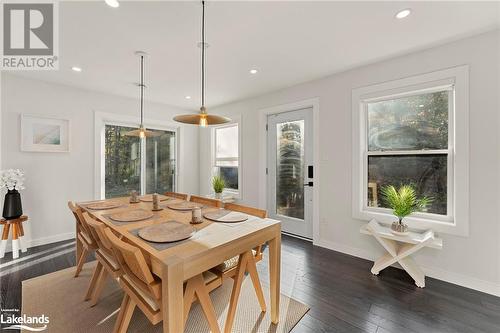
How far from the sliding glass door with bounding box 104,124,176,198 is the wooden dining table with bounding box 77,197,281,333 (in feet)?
7.05

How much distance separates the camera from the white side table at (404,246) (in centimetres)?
216

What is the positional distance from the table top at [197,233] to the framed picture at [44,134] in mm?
2018

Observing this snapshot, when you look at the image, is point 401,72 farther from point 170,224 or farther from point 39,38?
point 39,38

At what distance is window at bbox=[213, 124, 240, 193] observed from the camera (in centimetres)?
467

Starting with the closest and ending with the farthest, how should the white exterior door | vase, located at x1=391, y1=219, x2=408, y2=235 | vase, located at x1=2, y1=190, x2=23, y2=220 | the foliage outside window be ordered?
vase, located at x1=391, y1=219, x2=408, y2=235, the foliage outside window, vase, located at x1=2, y1=190, x2=23, y2=220, the white exterior door

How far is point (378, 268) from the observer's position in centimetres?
242

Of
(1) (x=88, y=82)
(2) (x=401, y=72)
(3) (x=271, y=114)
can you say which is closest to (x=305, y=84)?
(3) (x=271, y=114)

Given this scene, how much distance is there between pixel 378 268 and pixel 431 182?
1172 mm

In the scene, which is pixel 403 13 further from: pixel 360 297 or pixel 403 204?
pixel 360 297

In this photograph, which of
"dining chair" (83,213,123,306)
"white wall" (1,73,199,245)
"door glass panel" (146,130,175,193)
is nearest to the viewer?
"dining chair" (83,213,123,306)

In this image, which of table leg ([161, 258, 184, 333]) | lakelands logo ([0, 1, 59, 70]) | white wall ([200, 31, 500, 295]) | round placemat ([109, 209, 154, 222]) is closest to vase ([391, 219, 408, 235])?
white wall ([200, 31, 500, 295])

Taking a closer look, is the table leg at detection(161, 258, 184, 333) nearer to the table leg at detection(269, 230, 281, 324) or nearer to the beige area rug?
the beige area rug

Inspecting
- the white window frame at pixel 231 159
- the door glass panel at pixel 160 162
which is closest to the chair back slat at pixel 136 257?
the white window frame at pixel 231 159

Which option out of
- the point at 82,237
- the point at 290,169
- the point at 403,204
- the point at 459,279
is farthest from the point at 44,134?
the point at 459,279
